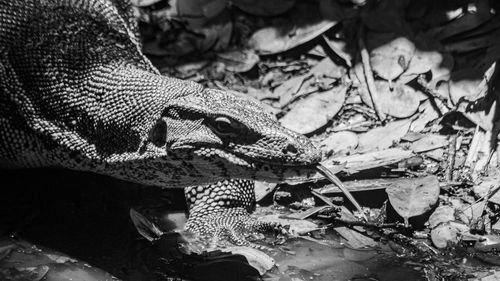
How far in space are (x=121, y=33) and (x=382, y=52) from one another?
2.38 meters

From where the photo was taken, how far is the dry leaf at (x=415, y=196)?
5.05 meters

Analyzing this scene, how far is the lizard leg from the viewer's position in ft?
16.3

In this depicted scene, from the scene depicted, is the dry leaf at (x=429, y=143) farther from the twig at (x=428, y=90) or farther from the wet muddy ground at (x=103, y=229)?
the wet muddy ground at (x=103, y=229)

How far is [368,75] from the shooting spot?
625 cm

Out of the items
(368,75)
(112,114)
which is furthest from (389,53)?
(112,114)

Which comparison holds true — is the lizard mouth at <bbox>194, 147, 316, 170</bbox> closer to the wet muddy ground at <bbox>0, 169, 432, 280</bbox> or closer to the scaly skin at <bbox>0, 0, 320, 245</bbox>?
the scaly skin at <bbox>0, 0, 320, 245</bbox>

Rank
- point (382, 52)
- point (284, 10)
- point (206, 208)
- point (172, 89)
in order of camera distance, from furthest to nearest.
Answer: point (284, 10) → point (382, 52) → point (206, 208) → point (172, 89)

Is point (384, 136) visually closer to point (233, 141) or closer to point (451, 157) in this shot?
point (451, 157)

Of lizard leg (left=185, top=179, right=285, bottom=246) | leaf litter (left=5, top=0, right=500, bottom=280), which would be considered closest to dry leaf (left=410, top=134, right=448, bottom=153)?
leaf litter (left=5, top=0, right=500, bottom=280)

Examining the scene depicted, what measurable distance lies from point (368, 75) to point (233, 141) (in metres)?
2.39

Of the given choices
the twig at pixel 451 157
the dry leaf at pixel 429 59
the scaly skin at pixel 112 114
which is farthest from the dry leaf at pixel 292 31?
the scaly skin at pixel 112 114

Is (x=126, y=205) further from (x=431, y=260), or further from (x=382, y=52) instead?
(x=382, y=52)

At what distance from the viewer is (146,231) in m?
4.90

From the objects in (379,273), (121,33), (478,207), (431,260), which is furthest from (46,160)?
(478,207)
